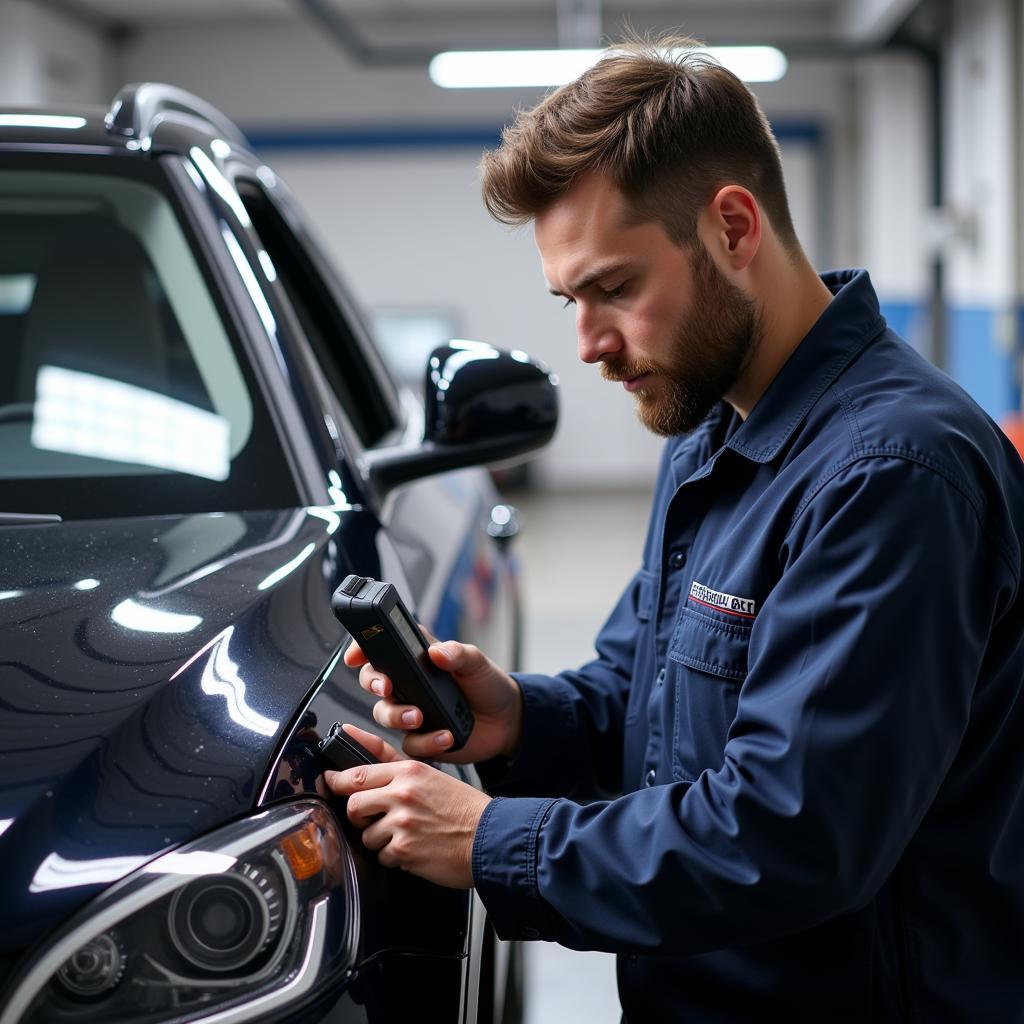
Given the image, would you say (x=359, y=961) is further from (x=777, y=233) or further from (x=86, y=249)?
(x=86, y=249)

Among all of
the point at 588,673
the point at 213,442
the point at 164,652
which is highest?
the point at 213,442

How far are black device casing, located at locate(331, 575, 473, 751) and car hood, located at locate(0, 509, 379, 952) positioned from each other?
0.06 metres

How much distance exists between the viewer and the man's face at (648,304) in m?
1.15

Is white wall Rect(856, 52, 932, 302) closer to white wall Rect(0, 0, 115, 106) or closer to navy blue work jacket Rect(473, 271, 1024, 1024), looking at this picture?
white wall Rect(0, 0, 115, 106)

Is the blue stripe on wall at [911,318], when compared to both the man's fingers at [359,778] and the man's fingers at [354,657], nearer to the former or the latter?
the man's fingers at [354,657]

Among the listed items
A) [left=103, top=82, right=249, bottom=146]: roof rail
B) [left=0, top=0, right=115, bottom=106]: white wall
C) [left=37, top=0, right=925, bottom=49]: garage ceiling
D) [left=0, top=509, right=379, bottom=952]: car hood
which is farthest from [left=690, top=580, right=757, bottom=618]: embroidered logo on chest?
[left=37, top=0, right=925, bottom=49]: garage ceiling

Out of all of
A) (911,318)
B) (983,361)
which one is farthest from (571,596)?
(911,318)

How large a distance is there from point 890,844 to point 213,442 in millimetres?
921

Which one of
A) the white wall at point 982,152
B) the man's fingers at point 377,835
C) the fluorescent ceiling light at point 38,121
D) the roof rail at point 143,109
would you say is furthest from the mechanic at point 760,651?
the white wall at point 982,152

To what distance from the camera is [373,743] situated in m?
1.08

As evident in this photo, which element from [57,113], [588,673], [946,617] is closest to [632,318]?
[946,617]

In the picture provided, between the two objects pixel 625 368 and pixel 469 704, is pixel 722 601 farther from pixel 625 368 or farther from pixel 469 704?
pixel 469 704

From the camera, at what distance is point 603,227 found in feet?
3.77

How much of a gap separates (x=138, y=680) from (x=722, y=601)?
0.51m
